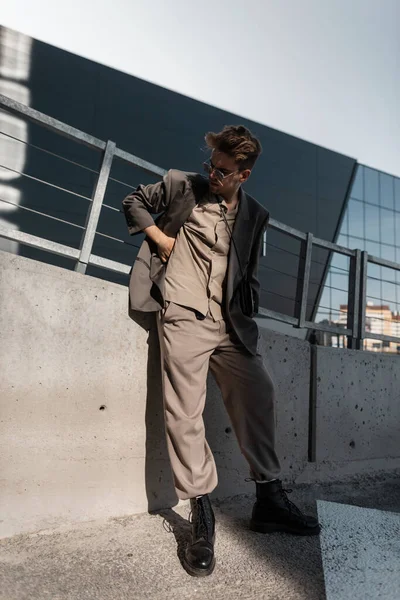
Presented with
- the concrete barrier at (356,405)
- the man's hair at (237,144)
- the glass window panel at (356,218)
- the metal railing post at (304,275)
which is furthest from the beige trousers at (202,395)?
the glass window panel at (356,218)

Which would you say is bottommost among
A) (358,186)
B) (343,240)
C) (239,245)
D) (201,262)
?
(201,262)

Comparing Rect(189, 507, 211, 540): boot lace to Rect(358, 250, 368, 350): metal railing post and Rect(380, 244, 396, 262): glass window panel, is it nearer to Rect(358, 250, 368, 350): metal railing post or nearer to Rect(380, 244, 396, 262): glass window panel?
Rect(358, 250, 368, 350): metal railing post

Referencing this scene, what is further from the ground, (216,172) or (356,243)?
(356,243)

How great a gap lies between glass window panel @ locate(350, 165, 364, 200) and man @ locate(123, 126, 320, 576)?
1770 cm

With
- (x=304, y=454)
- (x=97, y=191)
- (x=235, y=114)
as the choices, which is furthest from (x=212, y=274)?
(x=235, y=114)

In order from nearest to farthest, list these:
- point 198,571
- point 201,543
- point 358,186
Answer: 1. point 198,571
2. point 201,543
3. point 358,186

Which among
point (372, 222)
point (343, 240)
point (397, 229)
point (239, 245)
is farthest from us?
point (397, 229)

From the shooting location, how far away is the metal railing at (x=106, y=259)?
9.37 ft

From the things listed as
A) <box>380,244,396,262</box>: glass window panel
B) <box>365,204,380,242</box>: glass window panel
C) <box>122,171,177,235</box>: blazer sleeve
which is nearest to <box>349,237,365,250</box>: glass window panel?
<box>365,204,380,242</box>: glass window panel

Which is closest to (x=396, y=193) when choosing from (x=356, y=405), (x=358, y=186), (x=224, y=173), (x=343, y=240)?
(x=358, y=186)

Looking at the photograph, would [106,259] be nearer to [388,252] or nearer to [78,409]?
[78,409]

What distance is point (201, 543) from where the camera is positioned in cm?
233

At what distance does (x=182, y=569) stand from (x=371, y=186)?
19954 millimetres

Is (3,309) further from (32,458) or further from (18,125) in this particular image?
(18,125)
